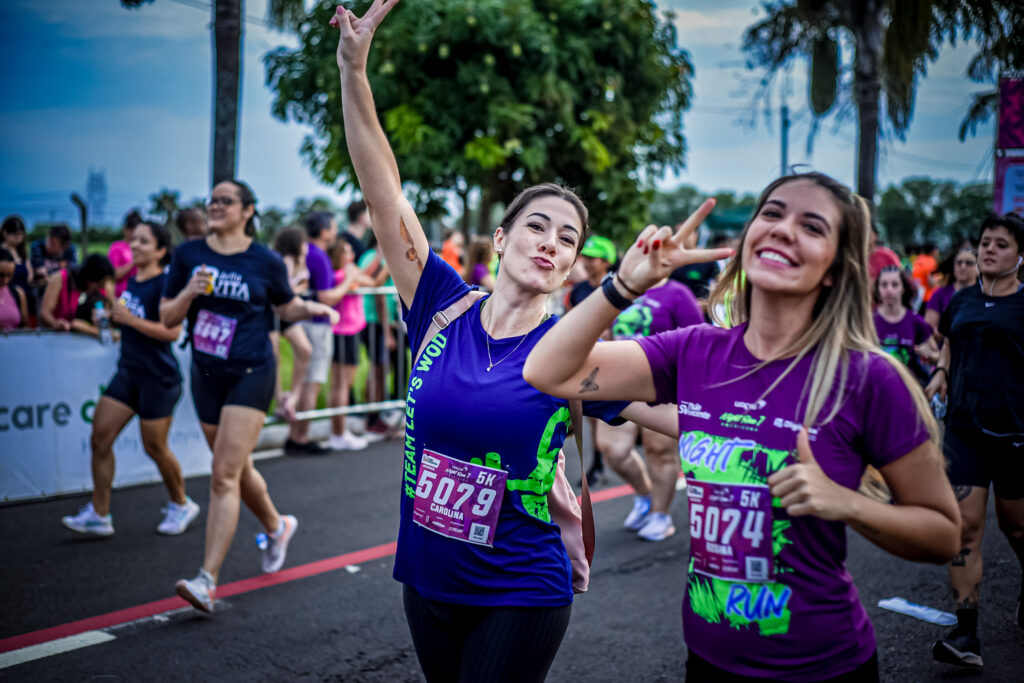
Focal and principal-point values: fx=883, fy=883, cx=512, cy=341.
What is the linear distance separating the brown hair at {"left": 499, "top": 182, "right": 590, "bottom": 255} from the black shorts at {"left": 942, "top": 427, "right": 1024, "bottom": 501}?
2691 millimetres

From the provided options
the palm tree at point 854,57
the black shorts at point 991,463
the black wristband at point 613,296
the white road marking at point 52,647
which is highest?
the palm tree at point 854,57

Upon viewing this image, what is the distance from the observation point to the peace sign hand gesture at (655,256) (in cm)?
182

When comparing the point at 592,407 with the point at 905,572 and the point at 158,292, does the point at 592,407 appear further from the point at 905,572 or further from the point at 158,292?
the point at 158,292

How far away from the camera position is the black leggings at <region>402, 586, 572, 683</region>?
89.6 inches

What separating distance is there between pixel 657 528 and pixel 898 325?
9.59 ft

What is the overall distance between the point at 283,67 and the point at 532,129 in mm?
3959

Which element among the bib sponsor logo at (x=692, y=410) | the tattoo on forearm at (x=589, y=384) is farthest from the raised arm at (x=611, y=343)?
the bib sponsor logo at (x=692, y=410)

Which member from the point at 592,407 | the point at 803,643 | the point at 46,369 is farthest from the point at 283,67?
the point at 803,643

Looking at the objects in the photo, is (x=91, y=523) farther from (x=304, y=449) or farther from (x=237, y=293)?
(x=304, y=449)

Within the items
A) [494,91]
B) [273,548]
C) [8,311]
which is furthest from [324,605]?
[494,91]

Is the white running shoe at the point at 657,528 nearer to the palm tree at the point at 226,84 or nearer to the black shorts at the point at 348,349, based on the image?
the black shorts at the point at 348,349

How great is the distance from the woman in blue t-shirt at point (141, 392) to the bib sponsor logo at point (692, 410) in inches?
178

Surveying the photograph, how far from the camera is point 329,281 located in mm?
8922

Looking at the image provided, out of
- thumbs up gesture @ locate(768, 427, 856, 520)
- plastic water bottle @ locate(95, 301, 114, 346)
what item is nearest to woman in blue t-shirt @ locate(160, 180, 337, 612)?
plastic water bottle @ locate(95, 301, 114, 346)
